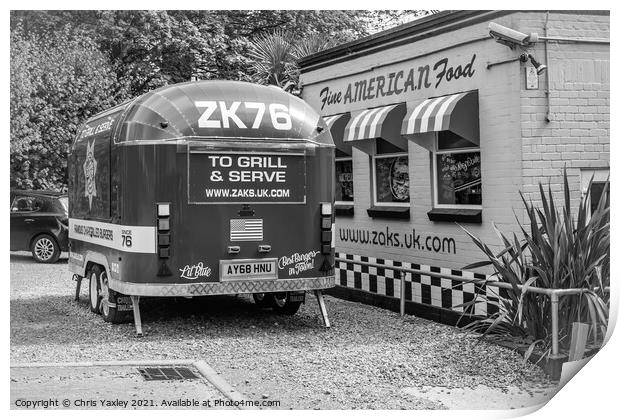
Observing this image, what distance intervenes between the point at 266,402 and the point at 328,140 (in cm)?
318

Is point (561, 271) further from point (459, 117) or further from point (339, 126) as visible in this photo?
point (339, 126)

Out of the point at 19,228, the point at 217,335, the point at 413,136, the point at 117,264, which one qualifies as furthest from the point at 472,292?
the point at 19,228

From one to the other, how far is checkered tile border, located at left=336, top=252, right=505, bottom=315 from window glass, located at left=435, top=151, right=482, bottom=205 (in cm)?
67

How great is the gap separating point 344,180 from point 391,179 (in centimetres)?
111

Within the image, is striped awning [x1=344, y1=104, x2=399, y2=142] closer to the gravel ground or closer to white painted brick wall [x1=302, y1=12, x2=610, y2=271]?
white painted brick wall [x1=302, y1=12, x2=610, y2=271]

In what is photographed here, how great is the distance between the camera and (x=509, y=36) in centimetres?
779

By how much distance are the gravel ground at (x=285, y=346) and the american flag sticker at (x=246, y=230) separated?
87 cm

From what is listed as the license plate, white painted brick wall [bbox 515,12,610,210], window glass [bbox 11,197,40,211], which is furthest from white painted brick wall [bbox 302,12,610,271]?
window glass [bbox 11,197,40,211]

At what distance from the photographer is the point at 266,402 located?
21.2 ft

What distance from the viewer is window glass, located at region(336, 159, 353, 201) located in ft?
35.9

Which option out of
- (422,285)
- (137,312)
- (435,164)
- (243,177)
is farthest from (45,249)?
(435,164)

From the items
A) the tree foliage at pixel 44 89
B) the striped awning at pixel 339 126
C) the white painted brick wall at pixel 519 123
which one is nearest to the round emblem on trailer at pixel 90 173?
A: the tree foliage at pixel 44 89

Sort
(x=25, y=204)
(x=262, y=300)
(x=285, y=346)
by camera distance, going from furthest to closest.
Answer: (x=262, y=300), (x=285, y=346), (x=25, y=204)

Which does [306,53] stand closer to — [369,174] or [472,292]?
[369,174]
